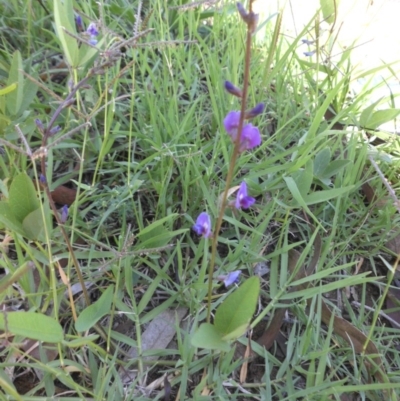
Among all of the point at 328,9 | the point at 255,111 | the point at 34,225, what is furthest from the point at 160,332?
the point at 328,9

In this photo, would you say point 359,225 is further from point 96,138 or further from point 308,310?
point 96,138

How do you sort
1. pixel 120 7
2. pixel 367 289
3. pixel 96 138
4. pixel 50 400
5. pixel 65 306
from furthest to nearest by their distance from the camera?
pixel 120 7
pixel 96 138
pixel 367 289
pixel 65 306
pixel 50 400

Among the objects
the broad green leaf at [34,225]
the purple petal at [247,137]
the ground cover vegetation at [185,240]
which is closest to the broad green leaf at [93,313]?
the ground cover vegetation at [185,240]

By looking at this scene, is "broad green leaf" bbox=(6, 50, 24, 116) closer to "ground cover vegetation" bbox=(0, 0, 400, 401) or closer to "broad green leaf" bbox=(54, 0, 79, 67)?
"ground cover vegetation" bbox=(0, 0, 400, 401)

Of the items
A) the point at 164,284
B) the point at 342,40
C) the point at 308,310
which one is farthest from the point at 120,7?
the point at 308,310

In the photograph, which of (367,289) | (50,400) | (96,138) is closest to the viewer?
(50,400)

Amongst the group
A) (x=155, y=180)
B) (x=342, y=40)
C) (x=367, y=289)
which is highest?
(x=342, y=40)

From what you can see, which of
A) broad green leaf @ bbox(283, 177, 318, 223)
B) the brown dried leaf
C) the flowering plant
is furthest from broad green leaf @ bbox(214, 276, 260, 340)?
broad green leaf @ bbox(283, 177, 318, 223)

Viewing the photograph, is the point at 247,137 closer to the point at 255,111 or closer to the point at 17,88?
the point at 255,111
